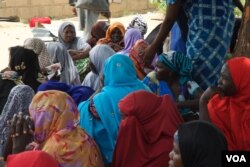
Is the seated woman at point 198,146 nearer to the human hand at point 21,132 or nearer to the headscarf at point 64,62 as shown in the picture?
the human hand at point 21,132

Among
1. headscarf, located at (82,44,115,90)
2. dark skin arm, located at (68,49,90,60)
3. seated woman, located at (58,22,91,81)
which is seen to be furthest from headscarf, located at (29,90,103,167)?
dark skin arm, located at (68,49,90,60)

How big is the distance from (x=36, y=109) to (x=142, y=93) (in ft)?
2.36

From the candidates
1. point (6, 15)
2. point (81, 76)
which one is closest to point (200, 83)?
point (81, 76)

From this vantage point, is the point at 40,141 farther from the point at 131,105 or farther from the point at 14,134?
the point at 131,105

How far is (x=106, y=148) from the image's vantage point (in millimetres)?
3953

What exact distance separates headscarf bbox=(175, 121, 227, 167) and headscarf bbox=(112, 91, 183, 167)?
0.76 m

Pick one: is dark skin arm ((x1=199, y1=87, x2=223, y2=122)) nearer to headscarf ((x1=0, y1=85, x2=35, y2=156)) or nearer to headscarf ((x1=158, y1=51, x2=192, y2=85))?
headscarf ((x1=158, y1=51, x2=192, y2=85))

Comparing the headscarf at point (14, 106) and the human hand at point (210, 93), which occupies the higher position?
the human hand at point (210, 93)

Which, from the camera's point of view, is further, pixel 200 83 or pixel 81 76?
pixel 81 76

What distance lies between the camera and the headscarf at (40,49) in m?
5.84

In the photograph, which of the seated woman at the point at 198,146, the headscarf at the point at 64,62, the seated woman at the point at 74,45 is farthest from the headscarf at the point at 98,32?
the seated woman at the point at 198,146

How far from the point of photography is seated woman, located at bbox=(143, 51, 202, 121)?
4004 millimetres

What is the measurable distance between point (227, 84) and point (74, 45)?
422 centimetres

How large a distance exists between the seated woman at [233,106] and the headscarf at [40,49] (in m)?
2.85
